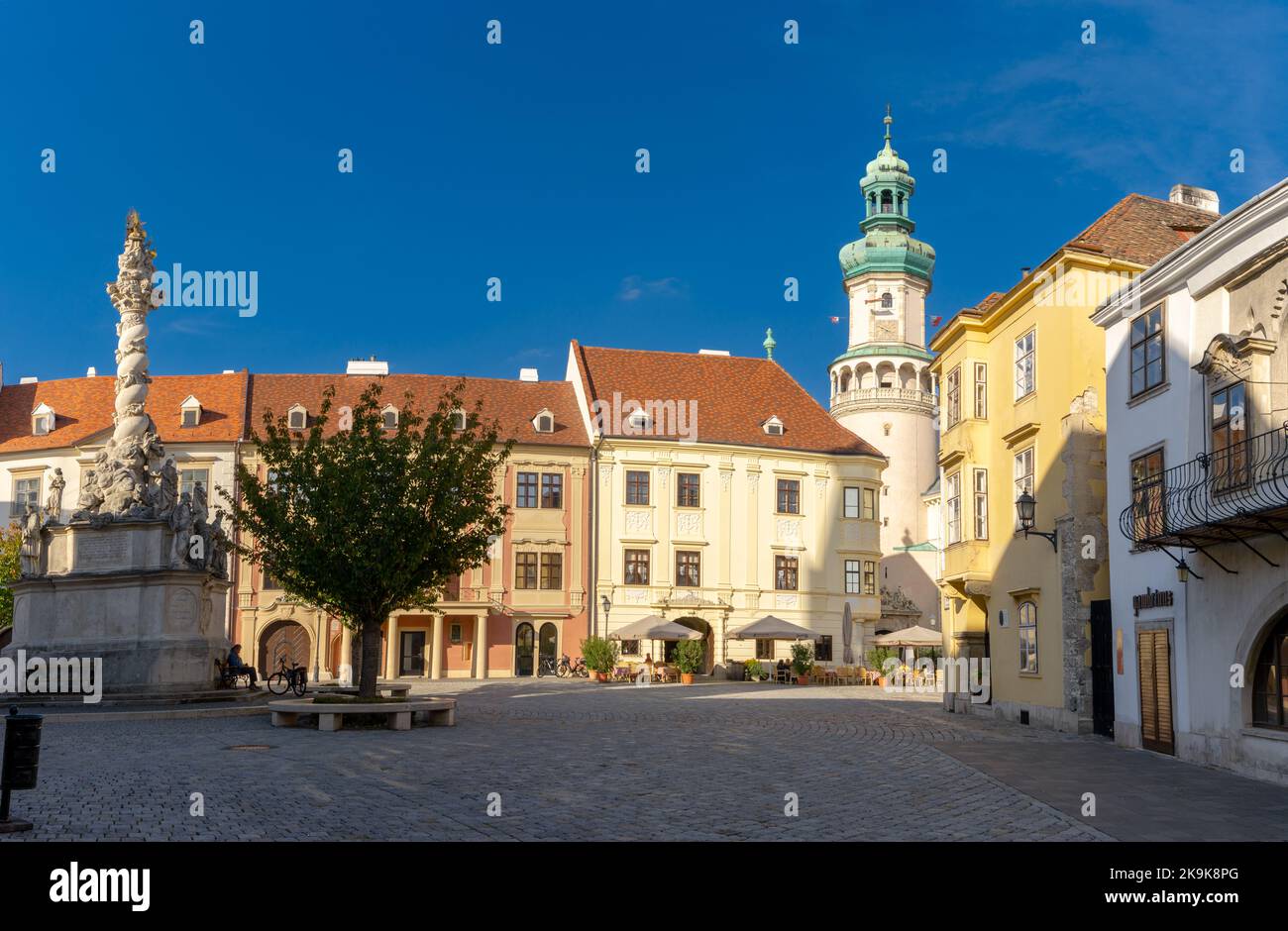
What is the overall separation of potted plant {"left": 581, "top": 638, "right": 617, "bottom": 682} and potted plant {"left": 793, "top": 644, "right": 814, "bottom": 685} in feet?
22.8

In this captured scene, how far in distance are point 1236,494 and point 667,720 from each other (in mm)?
12930

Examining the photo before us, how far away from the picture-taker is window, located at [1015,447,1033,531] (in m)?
25.4

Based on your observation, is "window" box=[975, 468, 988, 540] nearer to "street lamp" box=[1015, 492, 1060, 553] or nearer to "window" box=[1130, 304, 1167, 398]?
"street lamp" box=[1015, 492, 1060, 553]

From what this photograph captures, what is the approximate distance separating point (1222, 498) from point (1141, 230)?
34.1 feet

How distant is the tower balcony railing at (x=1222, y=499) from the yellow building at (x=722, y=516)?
3298 cm

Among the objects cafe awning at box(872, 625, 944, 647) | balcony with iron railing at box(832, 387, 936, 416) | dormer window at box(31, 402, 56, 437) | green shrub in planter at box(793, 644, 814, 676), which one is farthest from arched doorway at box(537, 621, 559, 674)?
balcony with iron railing at box(832, 387, 936, 416)

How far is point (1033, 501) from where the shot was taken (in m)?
23.7

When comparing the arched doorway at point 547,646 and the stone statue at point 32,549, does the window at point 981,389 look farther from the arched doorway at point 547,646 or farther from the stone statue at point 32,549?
the arched doorway at point 547,646

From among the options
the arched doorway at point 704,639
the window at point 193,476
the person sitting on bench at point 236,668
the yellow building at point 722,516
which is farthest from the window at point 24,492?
the person sitting on bench at point 236,668

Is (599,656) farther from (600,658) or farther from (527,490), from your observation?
A: (527,490)

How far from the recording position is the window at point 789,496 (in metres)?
54.2

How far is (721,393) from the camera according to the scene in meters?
57.0

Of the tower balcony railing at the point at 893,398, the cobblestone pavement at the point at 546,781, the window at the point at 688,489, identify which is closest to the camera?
the cobblestone pavement at the point at 546,781

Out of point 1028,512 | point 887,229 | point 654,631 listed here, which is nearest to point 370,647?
point 1028,512
